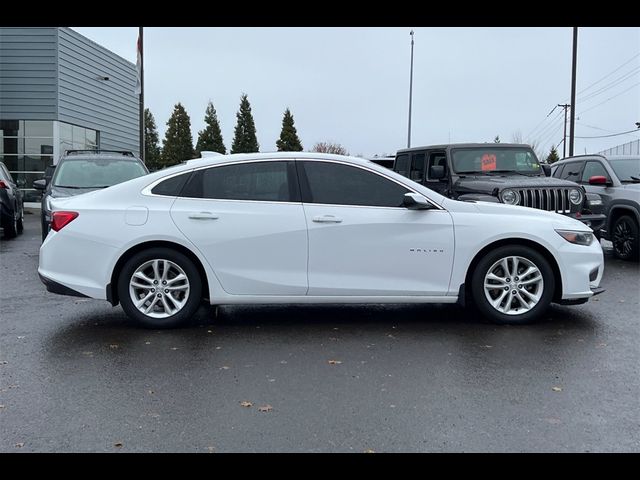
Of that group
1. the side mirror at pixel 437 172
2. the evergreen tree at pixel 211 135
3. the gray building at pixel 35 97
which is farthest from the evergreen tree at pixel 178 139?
the side mirror at pixel 437 172

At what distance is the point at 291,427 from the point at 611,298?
5.70 m

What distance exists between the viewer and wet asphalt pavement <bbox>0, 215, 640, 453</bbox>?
3.98 m

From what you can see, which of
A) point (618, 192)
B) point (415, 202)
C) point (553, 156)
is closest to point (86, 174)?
point (415, 202)

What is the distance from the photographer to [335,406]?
14.8 feet

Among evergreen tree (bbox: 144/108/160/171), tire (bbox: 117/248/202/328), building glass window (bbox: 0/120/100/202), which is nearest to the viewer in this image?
tire (bbox: 117/248/202/328)

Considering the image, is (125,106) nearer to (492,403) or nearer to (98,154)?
(98,154)

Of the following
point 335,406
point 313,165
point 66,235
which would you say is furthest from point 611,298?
point 66,235

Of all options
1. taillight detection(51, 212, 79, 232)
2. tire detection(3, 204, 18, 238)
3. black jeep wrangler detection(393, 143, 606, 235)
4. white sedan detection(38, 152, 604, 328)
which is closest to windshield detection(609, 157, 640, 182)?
black jeep wrangler detection(393, 143, 606, 235)

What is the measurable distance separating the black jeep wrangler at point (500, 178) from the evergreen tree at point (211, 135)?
4440 centimetres

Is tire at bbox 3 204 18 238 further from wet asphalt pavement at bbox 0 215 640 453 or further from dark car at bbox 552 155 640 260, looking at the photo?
dark car at bbox 552 155 640 260

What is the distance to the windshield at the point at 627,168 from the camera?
12492 millimetres

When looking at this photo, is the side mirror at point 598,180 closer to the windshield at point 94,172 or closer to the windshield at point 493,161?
the windshield at point 493,161

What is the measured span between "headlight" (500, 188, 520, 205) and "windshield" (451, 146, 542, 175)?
132 centimetres

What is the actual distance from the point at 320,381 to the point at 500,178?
23.7ft
